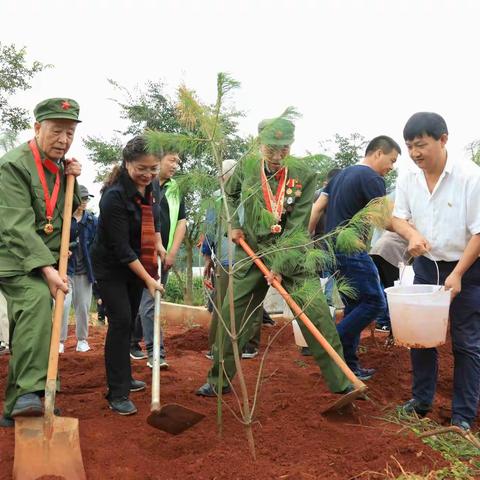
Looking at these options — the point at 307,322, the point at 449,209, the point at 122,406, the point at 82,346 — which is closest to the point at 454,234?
the point at 449,209

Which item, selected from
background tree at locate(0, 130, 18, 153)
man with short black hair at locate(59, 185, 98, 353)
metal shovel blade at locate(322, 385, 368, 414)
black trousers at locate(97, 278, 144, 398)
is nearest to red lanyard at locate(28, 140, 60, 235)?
black trousers at locate(97, 278, 144, 398)

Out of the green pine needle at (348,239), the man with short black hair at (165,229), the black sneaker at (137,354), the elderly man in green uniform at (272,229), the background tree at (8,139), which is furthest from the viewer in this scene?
the background tree at (8,139)

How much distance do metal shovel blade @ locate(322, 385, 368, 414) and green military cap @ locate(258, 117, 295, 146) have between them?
1.30 m

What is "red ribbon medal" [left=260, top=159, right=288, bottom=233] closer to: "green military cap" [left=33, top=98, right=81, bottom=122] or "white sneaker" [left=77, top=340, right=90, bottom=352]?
"green military cap" [left=33, top=98, right=81, bottom=122]

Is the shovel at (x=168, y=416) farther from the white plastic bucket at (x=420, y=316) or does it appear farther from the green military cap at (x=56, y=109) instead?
the green military cap at (x=56, y=109)

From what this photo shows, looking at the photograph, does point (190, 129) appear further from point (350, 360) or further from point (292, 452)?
point (350, 360)

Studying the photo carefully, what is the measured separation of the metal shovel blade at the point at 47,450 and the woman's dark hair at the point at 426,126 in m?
2.37

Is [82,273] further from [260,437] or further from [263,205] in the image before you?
[260,437]

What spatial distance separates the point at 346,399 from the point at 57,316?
154 centimetres

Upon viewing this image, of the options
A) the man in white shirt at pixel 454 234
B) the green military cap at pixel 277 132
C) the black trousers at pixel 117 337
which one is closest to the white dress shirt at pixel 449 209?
the man in white shirt at pixel 454 234

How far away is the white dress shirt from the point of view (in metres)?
3.10

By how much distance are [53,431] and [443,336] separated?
6.86 ft

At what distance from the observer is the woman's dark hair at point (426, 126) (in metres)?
3.12

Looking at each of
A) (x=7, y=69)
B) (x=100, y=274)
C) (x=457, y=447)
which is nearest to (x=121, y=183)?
Result: (x=100, y=274)
